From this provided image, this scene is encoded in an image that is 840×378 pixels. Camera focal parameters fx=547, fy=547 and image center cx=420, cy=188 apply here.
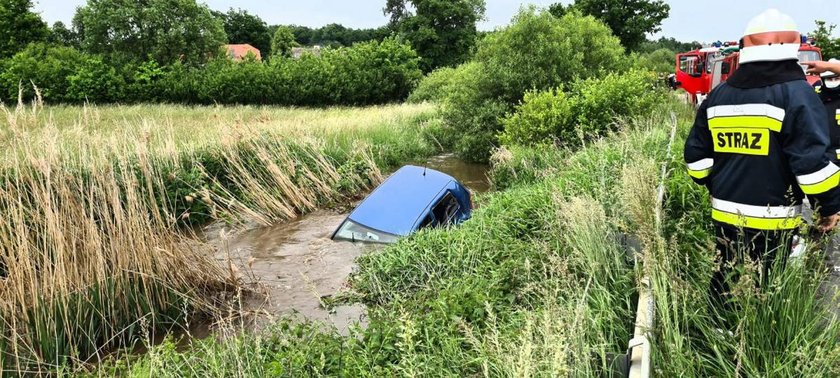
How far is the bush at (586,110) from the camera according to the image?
450 inches

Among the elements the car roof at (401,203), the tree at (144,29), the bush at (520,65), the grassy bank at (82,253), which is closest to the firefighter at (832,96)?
the car roof at (401,203)

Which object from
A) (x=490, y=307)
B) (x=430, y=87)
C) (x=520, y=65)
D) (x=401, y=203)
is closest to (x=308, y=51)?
(x=430, y=87)

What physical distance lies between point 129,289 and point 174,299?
0.62 meters

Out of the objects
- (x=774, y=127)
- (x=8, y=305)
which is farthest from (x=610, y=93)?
(x=8, y=305)

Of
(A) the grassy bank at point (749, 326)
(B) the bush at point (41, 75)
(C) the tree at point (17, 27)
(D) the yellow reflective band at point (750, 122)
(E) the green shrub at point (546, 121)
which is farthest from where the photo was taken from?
(C) the tree at point (17, 27)

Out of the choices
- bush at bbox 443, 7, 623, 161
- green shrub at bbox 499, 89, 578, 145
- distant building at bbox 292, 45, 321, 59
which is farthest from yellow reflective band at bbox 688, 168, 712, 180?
distant building at bbox 292, 45, 321, 59

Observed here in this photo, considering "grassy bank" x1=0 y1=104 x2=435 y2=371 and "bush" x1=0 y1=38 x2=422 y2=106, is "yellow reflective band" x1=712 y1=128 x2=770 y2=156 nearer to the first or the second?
"grassy bank" x1=0 y1=104 x2=435 y2=371

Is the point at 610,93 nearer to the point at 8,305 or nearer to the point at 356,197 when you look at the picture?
the point at 356,197

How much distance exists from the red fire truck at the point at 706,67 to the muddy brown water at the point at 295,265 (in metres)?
12.5

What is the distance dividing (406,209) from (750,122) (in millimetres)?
5926

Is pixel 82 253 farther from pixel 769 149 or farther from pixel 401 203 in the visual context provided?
pixel 769 149

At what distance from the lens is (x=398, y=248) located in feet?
23.0

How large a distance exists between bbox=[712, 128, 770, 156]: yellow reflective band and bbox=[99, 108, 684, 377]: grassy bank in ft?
2.74

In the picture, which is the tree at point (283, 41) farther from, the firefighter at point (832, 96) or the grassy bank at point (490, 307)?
the firefighter at point (832, 96)
